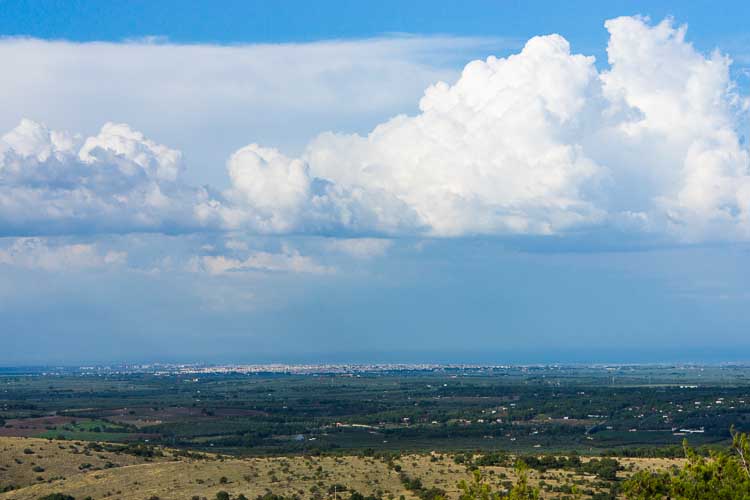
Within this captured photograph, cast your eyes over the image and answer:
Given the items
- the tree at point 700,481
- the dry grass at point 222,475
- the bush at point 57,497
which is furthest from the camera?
the dry grass at point 222,475

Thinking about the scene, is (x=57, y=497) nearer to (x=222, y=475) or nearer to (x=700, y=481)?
(x=222, y=475)

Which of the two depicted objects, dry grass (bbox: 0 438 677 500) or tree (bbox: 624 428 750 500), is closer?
tree (bbox: 624 428 750 500)

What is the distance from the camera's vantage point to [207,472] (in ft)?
229

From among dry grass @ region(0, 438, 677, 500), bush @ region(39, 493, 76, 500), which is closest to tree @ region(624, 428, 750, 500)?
dry grass @ region(0, 438, 677, 500)

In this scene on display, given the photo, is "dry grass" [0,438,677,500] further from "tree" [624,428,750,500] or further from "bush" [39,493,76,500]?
"tree" [624,428,750,500]

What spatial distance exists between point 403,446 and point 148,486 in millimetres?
56965

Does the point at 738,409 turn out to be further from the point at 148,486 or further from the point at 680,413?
the point at 148,486

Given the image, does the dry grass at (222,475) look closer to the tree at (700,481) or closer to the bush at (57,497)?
the bush at (57,497)

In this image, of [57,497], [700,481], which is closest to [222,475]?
[57,497]

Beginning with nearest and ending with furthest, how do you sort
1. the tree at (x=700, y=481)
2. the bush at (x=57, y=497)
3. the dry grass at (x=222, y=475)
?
the tree at (x=700, y=481) → the bush at (x=57, y=497) → the dry grass at (x=222, y=475)

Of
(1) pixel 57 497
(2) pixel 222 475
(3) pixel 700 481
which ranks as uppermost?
(3) pixel 700 481

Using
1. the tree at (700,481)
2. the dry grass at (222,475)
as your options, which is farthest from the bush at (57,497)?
the tree at (700,481)

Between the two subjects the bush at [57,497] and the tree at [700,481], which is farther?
the bush at [57,497]

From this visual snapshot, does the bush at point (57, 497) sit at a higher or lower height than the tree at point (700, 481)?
lower
